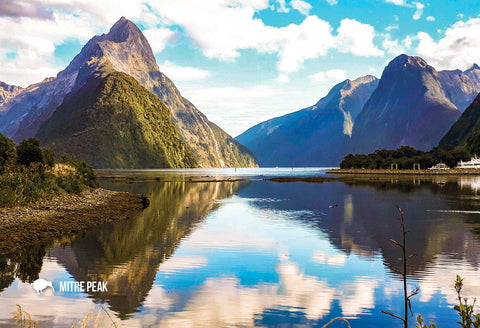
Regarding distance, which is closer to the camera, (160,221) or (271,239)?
(271,239)

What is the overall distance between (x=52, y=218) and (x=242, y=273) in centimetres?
2290

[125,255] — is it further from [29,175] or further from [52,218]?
[29,175]

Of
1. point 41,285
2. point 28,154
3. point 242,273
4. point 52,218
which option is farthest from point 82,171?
point 242,273

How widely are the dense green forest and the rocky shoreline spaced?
4.20 ft

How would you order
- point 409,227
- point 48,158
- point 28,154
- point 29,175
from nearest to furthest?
1. point 409,227
2. point 29,175
3. point 28,154
4. point 48,158

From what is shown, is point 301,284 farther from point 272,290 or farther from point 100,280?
point 100,280

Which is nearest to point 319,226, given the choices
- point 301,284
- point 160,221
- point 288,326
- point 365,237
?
point 365,237

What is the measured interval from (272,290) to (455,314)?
24.6 ft

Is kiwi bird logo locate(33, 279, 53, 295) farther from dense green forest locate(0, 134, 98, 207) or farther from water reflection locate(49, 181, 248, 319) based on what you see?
dense green forest locate(0, 134, 98, 207)

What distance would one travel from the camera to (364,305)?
1720 cm

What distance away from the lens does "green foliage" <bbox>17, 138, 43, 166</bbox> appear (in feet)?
176

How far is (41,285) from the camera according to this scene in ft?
62.3

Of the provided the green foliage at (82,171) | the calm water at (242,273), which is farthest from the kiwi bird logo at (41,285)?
the green foliage at (82,171)

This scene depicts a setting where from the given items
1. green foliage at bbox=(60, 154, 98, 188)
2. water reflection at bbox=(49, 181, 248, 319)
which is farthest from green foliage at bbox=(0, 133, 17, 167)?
water reflection at bbox=(49, 181, 248, 319)
